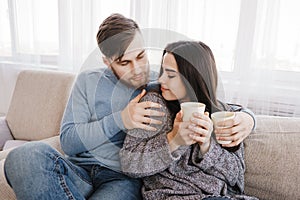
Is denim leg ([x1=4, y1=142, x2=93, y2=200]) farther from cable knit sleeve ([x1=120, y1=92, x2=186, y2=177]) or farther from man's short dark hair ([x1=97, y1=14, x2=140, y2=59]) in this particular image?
Answer: man's short dark hair ([x1=97, y1=14, x2=140, y2=59])

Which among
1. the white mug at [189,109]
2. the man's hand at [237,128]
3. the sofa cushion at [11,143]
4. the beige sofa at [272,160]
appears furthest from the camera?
the sofa cushion at [11,143]

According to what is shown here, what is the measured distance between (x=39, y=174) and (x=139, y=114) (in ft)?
1.10

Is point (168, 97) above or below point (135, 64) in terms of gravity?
below

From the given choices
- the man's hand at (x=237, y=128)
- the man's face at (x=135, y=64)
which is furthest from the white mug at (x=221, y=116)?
the man's face at (x=135, y=64)

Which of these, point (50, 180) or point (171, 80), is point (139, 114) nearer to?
point (171, 80)

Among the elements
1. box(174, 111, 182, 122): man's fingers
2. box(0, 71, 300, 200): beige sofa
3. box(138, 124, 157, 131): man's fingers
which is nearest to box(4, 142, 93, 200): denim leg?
A: box(0, 71, 300, 200): beige sofa

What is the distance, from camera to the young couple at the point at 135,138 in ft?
3.06

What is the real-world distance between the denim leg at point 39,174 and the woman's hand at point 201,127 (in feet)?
1.31

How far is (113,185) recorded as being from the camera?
3.47ft

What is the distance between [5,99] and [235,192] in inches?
68.2

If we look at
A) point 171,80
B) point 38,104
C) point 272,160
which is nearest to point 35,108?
point 38,104

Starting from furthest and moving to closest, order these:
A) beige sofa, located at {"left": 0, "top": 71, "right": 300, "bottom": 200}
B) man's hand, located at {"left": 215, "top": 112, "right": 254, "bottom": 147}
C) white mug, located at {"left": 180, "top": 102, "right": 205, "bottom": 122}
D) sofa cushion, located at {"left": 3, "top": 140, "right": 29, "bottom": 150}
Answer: sofa cushion, located at {"left": 3, "top": 140, "right": 29, "bottom": 150}, beige sofa, located at {"left": 0, "top": 71, "right": 300, "bottom": 200}, man's hand, located at {"left": 215, "top": 112, "right": 254, "bottom": 147}, white mug, located at {"left": 180, "top": 102, "right": 205, "bottom": 122}

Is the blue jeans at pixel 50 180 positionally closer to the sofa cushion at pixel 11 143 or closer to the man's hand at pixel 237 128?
the man's hand at pixel 237 128

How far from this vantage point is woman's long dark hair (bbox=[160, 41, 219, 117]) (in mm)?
930
